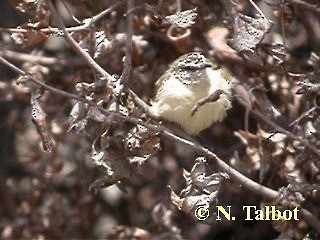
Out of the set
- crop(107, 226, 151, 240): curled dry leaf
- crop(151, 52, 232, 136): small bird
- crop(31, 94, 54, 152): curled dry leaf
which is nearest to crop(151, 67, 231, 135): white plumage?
crop(151, 52, 232, 136): small bird

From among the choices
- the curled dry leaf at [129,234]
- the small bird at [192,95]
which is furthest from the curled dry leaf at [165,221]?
the small bird at [192,95]

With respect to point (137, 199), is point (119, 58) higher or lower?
higher

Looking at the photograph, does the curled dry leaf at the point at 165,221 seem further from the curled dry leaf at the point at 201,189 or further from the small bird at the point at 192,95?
the curled dry leaf at the point at 201,189

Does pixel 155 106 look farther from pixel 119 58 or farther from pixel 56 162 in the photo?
pixel 56 162

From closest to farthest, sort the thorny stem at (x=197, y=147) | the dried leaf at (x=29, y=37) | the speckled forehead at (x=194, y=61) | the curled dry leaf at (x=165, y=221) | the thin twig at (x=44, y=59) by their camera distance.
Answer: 1. the thorny stem at (x=197, y=147)
2. the dried leaf at (x=29, y=37)
3. the speckled forehead at (x=194, y=61)
4. the curled dry leaf at (x=165, y=221)
5. the thin twig at (x=44, y=59)

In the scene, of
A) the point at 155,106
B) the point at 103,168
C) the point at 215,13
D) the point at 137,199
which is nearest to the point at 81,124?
the point at 103,168

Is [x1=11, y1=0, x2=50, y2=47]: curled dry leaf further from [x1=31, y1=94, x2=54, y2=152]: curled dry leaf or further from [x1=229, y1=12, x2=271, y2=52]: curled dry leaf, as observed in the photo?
[x1=229, y1=12, x2=271, y2=52]: curled dry leaf

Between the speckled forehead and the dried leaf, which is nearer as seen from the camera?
the dried leaf
